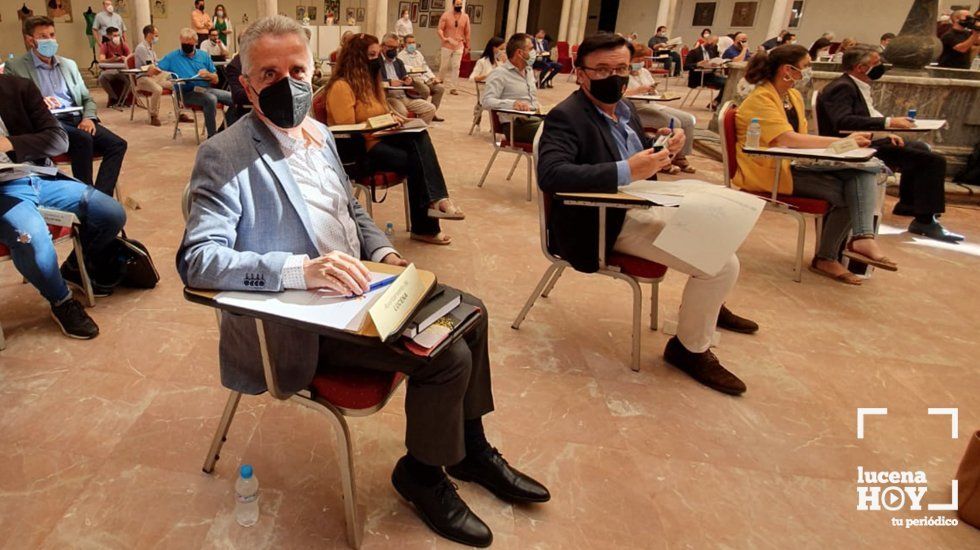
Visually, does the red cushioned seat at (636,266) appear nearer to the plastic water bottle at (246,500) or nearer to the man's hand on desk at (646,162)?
the man's hand on desk at (646,162)

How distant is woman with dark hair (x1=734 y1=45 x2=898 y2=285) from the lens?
3.32 metres

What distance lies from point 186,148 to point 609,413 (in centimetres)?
524

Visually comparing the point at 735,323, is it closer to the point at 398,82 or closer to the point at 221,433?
the point at 221,433

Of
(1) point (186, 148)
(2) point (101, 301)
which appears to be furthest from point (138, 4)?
(2) point (101, 301)

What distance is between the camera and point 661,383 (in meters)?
2.45

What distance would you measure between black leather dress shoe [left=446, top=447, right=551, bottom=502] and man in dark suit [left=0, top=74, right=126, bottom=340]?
5.73 ft

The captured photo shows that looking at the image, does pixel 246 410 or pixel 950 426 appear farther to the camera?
pixel 950 426

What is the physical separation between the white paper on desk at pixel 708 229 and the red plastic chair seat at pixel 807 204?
1.48 m

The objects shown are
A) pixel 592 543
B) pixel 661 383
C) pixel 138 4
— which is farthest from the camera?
pixel 138 4

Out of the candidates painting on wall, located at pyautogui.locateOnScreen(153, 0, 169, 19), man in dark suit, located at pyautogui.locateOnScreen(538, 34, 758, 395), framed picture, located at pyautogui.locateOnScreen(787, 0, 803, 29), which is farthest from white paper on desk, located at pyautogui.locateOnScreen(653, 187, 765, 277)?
framed picture, located at pyautogui.locateOnScreen(787, 0, 803, 29)

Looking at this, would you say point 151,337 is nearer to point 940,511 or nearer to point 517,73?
point 940,511

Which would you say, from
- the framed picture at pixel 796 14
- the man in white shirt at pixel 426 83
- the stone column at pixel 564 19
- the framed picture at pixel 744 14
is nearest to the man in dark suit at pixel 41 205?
the man in white shirt at pixel 426 83

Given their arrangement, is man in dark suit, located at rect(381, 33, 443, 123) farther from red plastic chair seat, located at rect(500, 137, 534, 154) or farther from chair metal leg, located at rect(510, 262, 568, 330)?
chair metal leg, located at rect(510, 262, 568, 330)

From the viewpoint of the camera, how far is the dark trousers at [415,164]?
354 centimetres
